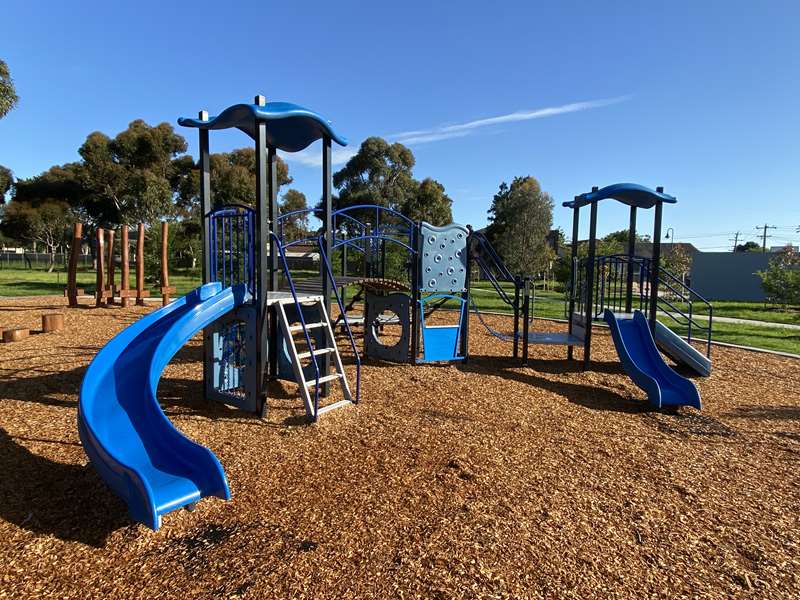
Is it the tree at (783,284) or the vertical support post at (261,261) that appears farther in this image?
the tree at (783,284)

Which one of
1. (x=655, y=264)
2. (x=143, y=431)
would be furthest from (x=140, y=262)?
(x=655, y=264)

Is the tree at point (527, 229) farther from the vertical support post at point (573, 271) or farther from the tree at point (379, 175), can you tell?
the vertical support post at point (573, 271)

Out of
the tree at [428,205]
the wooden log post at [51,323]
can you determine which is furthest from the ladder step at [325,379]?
the tree at [428,205]

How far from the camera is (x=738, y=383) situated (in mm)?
7500

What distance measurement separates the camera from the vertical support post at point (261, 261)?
4949mm

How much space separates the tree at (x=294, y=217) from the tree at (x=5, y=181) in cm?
2788

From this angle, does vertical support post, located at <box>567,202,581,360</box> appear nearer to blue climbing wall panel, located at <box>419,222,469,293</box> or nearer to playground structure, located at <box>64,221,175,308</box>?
blue climbing wall panel, located at <box>419,222,469,293</box>

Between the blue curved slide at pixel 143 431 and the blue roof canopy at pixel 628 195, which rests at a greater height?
the blue roof canopy at pixel 628 195

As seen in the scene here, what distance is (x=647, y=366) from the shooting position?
6.92 metres

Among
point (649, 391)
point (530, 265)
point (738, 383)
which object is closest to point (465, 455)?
point (649, 391)

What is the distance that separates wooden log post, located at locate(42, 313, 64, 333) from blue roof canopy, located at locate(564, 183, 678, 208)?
10.0 meters

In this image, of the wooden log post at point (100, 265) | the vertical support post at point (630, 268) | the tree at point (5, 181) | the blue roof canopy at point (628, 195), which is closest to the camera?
the blue roof canopy at point (628, 195)

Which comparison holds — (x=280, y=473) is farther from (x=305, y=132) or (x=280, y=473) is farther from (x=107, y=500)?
(x=305, y=132)

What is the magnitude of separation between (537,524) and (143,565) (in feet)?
7.56
